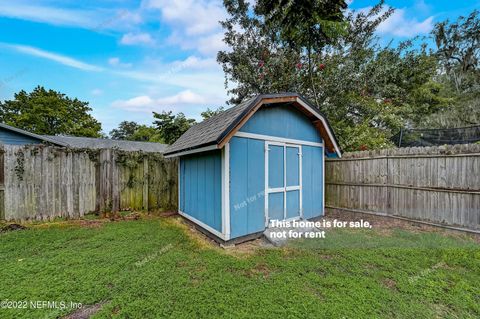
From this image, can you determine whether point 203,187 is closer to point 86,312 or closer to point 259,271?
point 259,271

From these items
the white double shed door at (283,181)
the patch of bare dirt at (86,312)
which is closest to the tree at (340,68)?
the white double shed door at (283,181)

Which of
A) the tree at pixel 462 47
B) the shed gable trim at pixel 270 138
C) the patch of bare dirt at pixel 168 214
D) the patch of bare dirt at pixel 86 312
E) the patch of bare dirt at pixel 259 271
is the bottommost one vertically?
the patch of bare dirt at pixel 168 214

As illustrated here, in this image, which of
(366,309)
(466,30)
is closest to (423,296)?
(366,309)

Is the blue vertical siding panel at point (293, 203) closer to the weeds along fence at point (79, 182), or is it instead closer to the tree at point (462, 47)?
the weeds along fence at point (79, 182)

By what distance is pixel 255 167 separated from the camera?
4.65 metres

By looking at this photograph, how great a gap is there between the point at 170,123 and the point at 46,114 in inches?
885

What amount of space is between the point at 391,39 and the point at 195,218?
40.5 feet

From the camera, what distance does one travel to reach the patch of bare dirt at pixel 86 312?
2244mm

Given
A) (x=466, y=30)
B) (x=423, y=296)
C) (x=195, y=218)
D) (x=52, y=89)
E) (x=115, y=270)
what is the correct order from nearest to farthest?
(x=423, y=296)
(x=115, y=270)
(x=195, y=218)
(x=466, y=30)
(x=52, y=89)

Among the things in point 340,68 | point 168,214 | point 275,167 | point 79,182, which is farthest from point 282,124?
point 340,68

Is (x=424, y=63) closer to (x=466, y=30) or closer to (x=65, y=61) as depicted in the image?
(x=466, y=30)

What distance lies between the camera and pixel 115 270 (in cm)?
314

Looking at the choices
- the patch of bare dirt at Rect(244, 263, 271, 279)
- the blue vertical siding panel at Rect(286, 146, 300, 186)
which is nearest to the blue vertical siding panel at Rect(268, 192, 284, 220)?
the blue vertical siding panel at Rect(286, 146, 300, 186)

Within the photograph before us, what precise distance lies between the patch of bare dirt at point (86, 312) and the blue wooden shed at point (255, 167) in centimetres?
219
